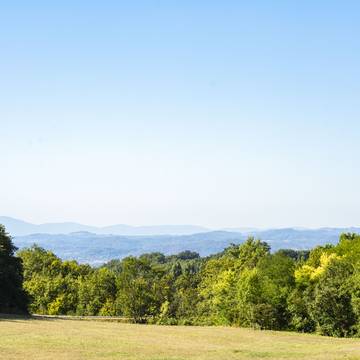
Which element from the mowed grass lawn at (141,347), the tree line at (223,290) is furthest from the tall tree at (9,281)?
the mowed grass lawn at (141,347)

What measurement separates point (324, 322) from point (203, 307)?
40321 millimetres

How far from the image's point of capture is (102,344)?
40094 mm

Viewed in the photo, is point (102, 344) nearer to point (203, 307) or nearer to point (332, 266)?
point (332, 266)

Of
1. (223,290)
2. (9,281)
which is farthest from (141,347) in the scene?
(223,290)

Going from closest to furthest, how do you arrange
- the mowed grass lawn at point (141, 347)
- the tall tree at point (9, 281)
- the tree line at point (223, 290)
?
1. the mowed grass lawn at point (141, 347)
2. the tree line at point (223, 290)
3. the tall tree at point (9, 281)

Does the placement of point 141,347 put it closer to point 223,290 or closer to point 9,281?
point 9,281

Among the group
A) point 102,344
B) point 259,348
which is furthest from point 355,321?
point 102,344

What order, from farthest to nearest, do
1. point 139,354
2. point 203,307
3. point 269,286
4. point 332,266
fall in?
point 203,307 < point 269,286 < point 332,266 < point 139,354

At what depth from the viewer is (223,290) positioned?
83750mm

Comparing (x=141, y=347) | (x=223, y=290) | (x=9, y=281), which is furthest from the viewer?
(x=223, y=290)

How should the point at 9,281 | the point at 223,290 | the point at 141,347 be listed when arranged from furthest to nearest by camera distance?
1. the point at 223,290
2. the point at 9,281
3. the point at 141,347

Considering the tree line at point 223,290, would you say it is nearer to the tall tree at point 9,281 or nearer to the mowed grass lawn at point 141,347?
the tall tree at point 9,281

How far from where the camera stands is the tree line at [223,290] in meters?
62.4

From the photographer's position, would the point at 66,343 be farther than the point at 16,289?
No
